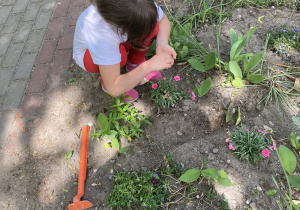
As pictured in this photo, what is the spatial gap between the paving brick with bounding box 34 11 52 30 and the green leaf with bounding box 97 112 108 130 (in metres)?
1.44

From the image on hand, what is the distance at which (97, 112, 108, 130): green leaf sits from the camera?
1.81 metres

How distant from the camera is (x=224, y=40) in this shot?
7.69ft

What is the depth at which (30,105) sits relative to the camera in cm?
210

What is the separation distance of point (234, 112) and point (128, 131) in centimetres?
82

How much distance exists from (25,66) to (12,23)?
2.39ft

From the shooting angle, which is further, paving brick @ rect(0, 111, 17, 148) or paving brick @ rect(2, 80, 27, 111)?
paving brick @ rect(2, 80, 27, 111)

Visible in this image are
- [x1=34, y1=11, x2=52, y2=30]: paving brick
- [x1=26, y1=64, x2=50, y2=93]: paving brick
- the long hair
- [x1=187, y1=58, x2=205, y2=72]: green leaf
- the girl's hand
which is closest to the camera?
the long hair

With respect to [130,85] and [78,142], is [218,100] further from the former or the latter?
[78,142]

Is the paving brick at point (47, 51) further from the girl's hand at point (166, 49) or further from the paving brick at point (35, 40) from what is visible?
the girl's hand at point (166, 49)

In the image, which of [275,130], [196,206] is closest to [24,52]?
[196,206]

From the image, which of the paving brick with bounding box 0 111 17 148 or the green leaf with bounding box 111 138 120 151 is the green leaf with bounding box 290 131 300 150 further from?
the paving brick with bounding box 0 111 17 148

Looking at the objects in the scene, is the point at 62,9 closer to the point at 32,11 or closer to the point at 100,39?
the point at 32,11

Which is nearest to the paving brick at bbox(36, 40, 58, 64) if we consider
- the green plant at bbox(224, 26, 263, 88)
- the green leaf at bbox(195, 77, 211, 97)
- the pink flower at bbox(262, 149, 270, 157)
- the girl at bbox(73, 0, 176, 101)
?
the girl at bbox(73, 0, 176, 101)

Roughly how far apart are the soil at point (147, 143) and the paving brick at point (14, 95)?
246 mm
